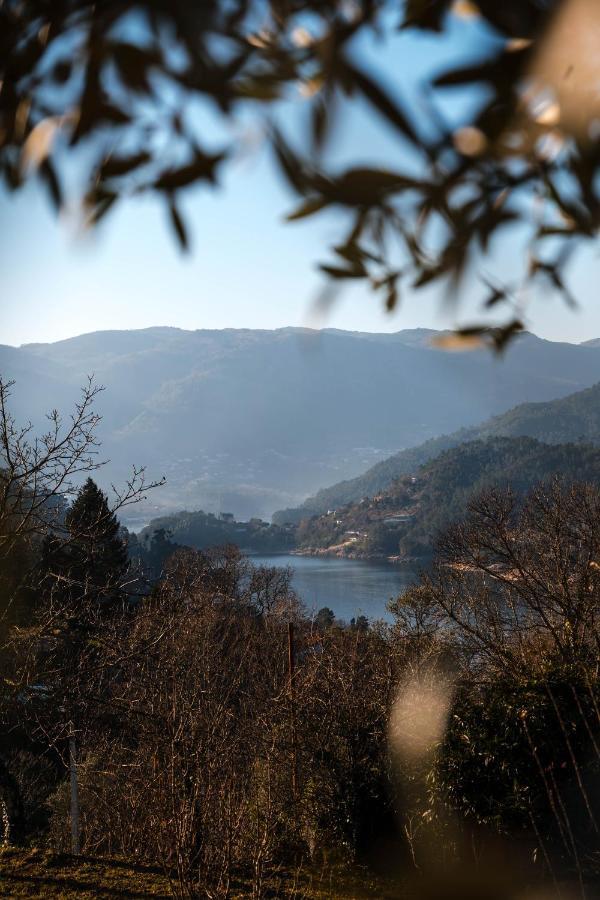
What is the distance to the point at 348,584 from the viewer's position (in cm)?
5203

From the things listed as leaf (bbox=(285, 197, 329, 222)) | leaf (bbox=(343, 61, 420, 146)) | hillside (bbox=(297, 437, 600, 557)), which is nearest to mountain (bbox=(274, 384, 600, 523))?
hillside (bbox=(297, 437, 600, 557))

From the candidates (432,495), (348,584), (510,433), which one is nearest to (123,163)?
(348,584)

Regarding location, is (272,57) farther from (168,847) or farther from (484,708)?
(484,708)

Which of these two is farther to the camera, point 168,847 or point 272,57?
point 168,847

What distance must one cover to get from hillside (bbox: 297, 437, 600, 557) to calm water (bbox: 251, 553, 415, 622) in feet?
11.4

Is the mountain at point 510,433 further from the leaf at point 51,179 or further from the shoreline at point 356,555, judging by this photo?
the leaf at point 51,179

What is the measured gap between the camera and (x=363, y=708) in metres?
7.82

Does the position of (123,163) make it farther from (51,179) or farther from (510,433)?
(510,433)

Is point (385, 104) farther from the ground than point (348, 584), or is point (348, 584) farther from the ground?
point (385, 104)

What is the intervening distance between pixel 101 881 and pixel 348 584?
46823mm

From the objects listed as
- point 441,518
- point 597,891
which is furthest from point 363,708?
point 441,518

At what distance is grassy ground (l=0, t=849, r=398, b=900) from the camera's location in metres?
5.52

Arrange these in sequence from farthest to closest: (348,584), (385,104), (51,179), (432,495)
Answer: (432,495)
(348,584)
(51,179)
(385,104)

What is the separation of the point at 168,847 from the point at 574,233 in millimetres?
4039
